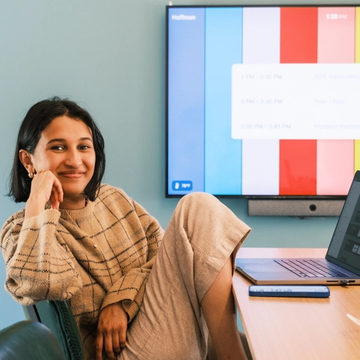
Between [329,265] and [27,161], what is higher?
[27,161]

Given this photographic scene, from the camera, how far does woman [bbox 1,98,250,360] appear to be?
119cm

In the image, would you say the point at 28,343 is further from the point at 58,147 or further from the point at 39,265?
the point at 58,147

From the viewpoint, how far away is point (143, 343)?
1287 millimetres

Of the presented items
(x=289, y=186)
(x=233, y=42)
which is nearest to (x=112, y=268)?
(x=289, y=186)

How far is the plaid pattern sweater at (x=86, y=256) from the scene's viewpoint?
1263 millimetres

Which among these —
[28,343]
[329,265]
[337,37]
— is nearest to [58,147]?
[329,265]

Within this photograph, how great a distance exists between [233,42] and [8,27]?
111 centimetres

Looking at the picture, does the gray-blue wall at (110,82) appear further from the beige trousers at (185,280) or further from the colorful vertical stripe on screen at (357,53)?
the beige trousers at (185,280)

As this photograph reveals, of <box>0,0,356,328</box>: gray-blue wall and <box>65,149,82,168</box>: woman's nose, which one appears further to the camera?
<box>0,0,356,328</box>: gray-blue wall

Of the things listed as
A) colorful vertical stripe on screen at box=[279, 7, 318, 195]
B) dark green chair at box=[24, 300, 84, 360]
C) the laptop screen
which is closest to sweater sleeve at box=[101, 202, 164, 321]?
dark green chair at box=[24, 300, 84, 360]

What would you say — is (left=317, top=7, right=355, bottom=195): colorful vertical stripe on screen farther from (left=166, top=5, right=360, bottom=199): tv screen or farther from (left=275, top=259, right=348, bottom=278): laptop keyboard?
(left=275, top=259, right=348, bottom=278): laptop keyboard

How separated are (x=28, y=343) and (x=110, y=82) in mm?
2047

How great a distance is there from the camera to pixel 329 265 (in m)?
1.39

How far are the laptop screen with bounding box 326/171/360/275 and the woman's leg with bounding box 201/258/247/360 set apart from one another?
35 centimetres
